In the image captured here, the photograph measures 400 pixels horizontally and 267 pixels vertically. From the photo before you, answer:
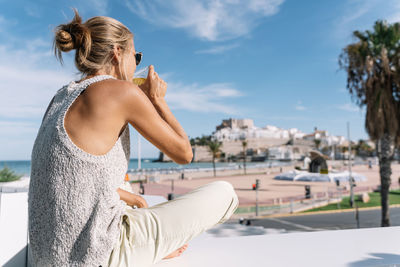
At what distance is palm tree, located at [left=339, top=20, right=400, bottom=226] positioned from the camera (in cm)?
1151

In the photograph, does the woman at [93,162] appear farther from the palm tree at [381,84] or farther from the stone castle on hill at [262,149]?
the stone castle on hill at [262,149]

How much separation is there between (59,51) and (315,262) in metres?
1.76

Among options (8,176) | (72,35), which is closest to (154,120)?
(72,35)

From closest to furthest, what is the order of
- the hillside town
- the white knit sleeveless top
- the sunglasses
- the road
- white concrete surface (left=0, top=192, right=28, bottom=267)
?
the white knit sleeveless top → the sunglasses → white concrete surface (left=0, top=192, right=28, bottom=267) → the road → the hillside town

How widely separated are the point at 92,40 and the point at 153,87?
12.4 inches

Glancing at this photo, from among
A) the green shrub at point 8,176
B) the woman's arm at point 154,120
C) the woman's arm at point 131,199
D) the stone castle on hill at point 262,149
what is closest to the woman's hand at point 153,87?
the woman's arm at point 154,120

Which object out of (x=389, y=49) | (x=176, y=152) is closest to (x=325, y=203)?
(x=389, y=49)

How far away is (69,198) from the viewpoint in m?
0.94

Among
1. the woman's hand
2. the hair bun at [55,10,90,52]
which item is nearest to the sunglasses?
the woman's hand

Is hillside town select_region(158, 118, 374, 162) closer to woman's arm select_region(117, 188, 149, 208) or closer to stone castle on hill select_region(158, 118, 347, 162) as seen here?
stone castle on hill select_region(158, 118, 347, 162)

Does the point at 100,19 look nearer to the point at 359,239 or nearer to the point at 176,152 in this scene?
the point at 176,152

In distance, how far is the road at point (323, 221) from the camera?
1457 cm

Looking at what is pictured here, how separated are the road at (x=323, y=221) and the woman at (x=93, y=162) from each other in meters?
14.4

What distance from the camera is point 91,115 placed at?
947 millimetres
